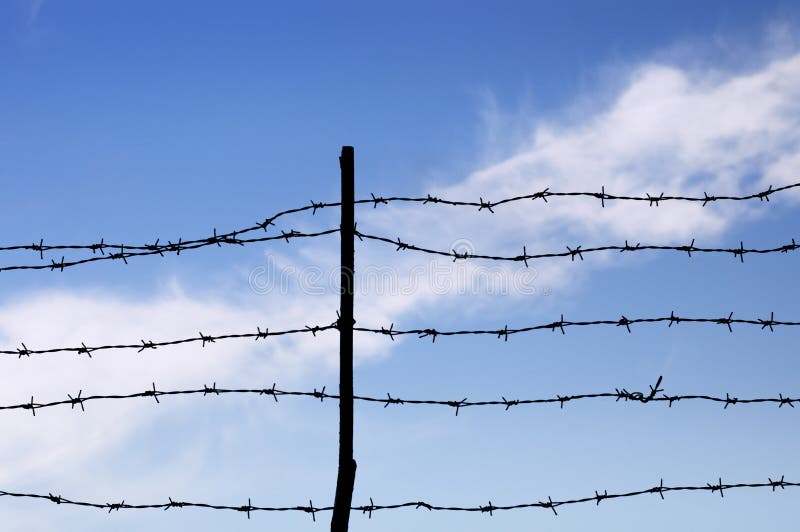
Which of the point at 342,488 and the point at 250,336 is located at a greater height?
the point at 250,336

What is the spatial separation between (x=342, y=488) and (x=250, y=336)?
3.48 ft

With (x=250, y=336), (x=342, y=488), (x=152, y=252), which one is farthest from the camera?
(x=152, y=252)

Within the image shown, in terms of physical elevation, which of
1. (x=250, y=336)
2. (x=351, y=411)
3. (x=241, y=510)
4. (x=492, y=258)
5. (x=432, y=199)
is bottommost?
(x=241, y=510)

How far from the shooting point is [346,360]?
5.50 meters

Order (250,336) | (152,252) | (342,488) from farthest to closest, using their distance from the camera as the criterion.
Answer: (152,252)
(250,336)
(342,488)

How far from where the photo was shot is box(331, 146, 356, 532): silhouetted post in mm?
5387

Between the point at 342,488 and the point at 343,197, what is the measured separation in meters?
1.65

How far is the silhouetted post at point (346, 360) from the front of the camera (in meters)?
5.39

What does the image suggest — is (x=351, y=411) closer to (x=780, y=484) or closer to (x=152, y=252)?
(x=152, y=252)

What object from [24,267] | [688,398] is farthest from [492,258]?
[24,267]

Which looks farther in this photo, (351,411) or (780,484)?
(780,484)

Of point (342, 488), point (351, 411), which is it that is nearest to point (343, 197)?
point (351, 411)

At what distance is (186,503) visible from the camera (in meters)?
5.67

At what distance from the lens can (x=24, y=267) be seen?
6441 millimetres
